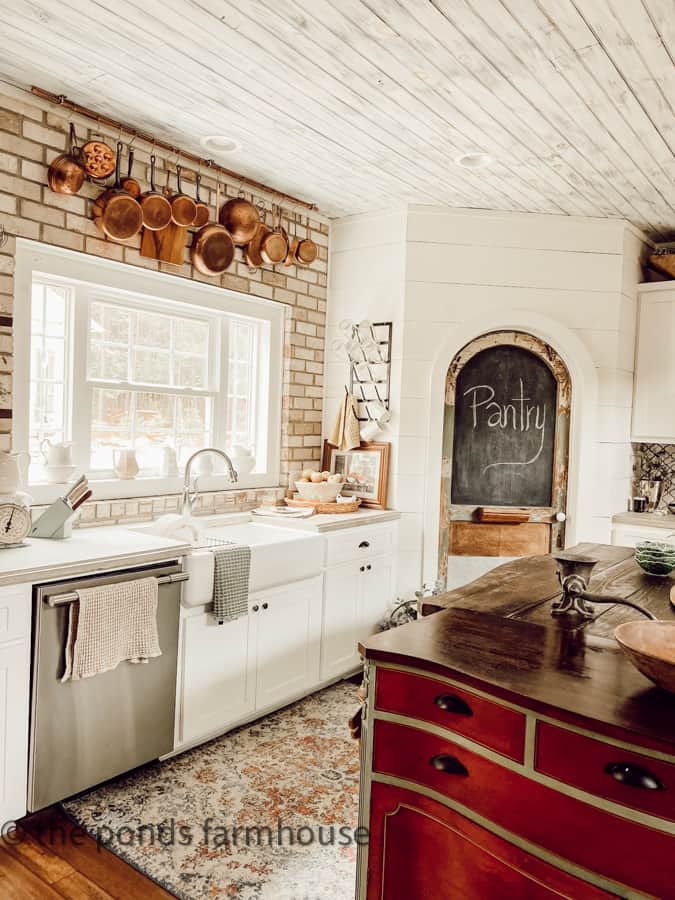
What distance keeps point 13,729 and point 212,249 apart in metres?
2.51

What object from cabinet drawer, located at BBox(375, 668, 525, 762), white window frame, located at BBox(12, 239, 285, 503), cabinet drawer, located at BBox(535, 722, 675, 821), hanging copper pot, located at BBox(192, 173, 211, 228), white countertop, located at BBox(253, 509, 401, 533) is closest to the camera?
cabinet drawer, located at BBox(535, 722, 675, 821)

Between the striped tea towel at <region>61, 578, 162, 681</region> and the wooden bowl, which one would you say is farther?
the striped tea towel at <region>61, 578, 162, 681</region>

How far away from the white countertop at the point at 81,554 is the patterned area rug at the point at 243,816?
909mm

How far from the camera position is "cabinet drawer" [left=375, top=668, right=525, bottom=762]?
4.86ft

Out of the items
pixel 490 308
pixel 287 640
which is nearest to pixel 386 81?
pixel 490 308

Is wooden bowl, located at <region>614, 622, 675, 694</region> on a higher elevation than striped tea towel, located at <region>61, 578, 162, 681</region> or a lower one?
higher

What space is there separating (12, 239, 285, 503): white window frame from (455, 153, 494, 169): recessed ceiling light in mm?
1381

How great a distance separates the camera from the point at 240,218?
3879 mm

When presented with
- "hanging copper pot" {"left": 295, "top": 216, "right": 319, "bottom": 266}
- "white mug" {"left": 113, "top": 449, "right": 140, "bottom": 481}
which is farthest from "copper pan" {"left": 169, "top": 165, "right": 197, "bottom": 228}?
"white mug" {"left": 113, "top": 449, "right": 140, "bottom": 481}

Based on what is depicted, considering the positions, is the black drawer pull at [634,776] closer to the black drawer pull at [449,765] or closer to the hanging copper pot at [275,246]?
the black drawer pull at [449,765]

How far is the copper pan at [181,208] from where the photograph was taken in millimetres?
3514

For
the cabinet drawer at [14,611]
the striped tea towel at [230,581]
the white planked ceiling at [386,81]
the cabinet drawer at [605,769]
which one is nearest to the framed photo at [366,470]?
the striped tea towel at [230,581]

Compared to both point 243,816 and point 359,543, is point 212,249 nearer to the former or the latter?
point 359,543

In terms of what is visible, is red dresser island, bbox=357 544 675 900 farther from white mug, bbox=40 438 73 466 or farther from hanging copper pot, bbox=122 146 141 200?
hanging copper pot, bbox=122 146 141 200
